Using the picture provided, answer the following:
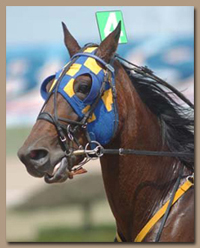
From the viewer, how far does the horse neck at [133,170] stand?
2.79 m

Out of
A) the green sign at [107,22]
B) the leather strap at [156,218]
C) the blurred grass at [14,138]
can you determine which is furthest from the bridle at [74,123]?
the blurred grass at [14,138]

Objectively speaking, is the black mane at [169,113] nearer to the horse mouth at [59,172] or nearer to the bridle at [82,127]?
the bridle at [82,127]

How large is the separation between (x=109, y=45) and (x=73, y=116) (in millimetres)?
439

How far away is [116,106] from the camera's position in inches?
108

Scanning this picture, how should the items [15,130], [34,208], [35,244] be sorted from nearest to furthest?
[35,244] < [15,130] < [34,208]

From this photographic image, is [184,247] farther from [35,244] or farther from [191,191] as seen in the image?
[35,244]

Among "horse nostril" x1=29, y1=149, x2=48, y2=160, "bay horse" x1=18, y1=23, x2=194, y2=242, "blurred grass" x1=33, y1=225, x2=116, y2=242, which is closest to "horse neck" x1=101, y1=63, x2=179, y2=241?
"bay horse" x1=18, y1=23, x2=194, y2=242

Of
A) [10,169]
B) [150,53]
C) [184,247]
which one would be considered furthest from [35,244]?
[150,53]

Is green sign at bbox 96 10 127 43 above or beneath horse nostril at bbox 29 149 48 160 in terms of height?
above

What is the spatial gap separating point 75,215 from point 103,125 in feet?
6.62

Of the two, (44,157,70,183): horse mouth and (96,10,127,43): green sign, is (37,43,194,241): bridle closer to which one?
(44,157,70,183): horse mouth

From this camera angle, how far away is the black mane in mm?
2906

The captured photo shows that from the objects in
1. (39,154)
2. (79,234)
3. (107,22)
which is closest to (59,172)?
(39,154)

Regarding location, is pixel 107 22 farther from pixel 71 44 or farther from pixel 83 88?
pixel 83 88
